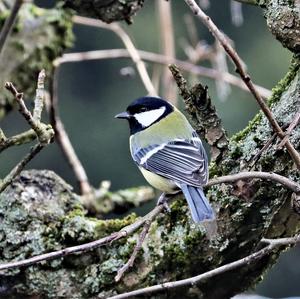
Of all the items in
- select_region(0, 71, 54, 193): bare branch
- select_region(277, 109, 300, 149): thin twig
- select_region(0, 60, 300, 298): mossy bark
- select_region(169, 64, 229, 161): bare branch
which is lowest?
select_region(0, 60, 300, 298): mossy bark

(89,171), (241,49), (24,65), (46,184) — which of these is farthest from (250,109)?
(46,184)

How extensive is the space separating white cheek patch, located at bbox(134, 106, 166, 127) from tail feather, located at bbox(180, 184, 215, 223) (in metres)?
0.64

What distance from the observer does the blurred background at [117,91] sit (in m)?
7.91

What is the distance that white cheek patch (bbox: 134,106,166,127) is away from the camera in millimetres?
2473

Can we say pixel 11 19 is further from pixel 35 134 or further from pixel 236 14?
pixel 236 14

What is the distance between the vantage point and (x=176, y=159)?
87.5 inches

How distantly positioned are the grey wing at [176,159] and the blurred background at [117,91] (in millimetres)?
4983

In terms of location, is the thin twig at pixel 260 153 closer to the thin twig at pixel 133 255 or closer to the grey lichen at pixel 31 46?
the thin twig at pixel 133 255

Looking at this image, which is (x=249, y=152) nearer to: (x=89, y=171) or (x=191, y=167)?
(x=191, y=167)

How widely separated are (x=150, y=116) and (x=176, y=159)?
30 cm

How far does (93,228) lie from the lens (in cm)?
193

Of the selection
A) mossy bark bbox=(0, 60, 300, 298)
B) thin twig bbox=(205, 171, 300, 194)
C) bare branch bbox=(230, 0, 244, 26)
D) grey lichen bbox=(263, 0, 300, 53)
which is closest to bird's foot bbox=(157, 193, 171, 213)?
mossy bark bbox=(0, 60, 300, 298)

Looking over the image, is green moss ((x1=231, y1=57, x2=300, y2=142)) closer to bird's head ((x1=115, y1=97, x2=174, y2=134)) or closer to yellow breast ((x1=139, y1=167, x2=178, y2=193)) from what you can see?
yellow breast ((x1=139, y1=167, x2=178, y2=193))

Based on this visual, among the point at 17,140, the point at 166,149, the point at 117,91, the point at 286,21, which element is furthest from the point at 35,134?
the point at 117,91
